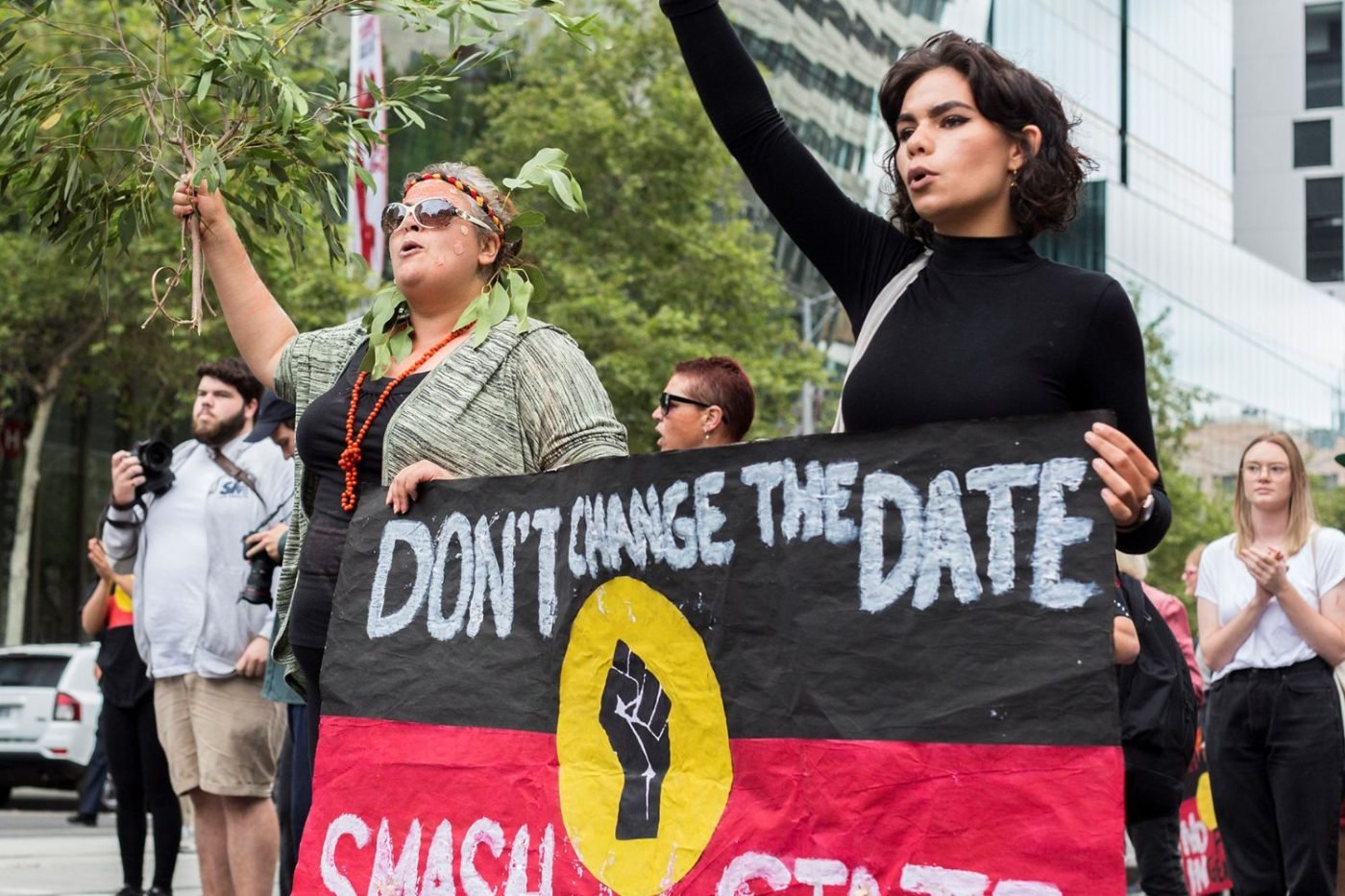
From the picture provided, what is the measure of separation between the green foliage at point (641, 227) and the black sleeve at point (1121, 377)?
21168mm

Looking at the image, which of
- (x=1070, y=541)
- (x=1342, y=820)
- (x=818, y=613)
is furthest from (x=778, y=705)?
(x=1342, y=820)

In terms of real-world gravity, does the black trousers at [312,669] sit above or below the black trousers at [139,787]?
above

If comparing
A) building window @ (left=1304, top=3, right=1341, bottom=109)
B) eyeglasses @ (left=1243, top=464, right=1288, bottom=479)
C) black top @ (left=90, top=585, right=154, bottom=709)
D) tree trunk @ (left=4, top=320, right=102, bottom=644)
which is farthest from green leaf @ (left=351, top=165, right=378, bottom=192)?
building window @ (left=1304, top=3, right=1341, bottom=109)

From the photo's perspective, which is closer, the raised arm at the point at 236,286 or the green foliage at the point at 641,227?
the raised arm at the point at 236,286

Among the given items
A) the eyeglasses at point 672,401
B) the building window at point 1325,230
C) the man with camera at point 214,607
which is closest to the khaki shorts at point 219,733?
the man with camera at point 214,607

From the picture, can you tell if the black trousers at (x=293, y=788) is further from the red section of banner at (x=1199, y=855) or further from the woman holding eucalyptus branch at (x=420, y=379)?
the red section of banner at (x=1199, y=855)

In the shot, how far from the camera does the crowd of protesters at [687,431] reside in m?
3.02

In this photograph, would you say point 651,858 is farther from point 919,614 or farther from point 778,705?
point 919,614

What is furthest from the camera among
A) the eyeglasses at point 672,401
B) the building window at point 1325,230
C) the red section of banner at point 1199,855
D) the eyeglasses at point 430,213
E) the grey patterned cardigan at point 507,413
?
the building window at point 1325,230

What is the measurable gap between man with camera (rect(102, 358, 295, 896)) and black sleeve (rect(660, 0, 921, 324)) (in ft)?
10.5

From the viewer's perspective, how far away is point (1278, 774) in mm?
6457

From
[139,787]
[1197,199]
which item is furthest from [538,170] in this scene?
[1197,199]

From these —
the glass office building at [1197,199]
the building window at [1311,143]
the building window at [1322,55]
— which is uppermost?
the building window at [1322,55]

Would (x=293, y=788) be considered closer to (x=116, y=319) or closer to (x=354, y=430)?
(x=354, y=430)
